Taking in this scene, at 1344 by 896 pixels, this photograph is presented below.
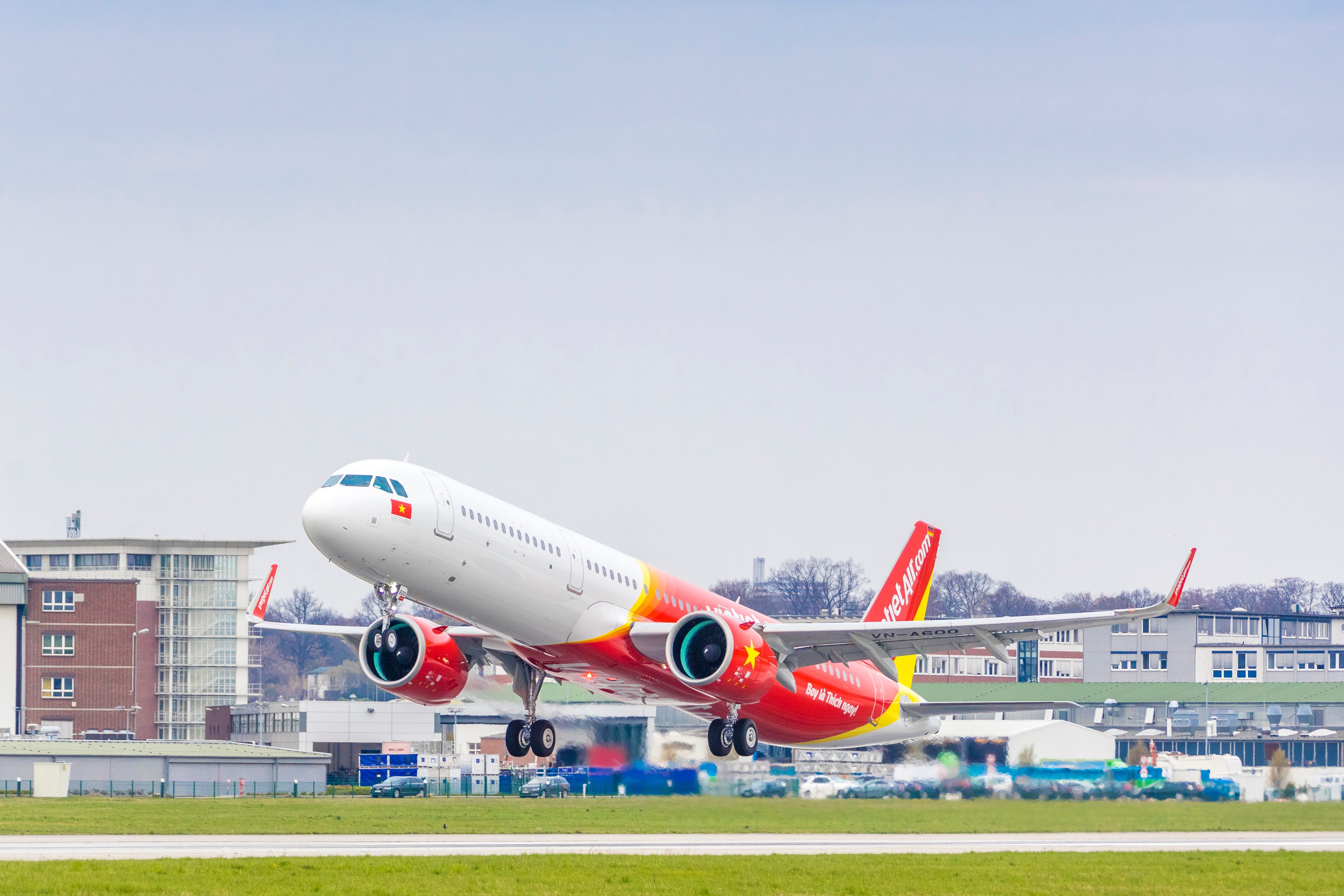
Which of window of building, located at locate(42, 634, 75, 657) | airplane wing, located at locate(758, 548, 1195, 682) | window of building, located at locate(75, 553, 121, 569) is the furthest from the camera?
window of building, located at locate(75, 553, 121, 569)

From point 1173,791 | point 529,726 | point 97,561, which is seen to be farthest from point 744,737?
point 97,561

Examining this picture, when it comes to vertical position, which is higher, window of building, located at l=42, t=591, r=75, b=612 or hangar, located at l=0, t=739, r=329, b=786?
window of building, located at l=42, t=591, r=75, b=612

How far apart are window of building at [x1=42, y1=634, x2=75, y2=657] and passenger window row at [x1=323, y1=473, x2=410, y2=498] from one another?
331 feet

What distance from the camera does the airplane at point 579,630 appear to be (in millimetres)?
39500

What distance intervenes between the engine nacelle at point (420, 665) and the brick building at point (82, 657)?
86.9 meters

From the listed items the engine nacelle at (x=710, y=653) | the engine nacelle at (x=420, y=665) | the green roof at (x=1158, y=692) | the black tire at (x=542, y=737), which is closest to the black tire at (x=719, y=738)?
the engine nacelle at (x=710, y=653)

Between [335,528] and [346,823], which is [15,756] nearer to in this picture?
[346,823]

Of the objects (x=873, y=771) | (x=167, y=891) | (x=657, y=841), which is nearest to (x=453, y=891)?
(x=167, y=891)

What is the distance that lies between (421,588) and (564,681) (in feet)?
36.3

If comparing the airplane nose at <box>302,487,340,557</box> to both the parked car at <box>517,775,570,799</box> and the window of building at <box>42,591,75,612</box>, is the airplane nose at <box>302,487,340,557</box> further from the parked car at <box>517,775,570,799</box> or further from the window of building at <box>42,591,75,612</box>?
the window of building at <box>42,591,75,612</box>

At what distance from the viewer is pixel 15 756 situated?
97000mm

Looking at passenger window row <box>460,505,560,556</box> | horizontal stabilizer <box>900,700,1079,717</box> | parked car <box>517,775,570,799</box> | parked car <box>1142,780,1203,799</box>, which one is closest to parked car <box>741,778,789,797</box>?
horizontal stabilizer <box>900,700,1079,717</box>

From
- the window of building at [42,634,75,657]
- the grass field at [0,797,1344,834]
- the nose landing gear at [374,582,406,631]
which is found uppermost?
the nose landing gear at [374,582,406,631]

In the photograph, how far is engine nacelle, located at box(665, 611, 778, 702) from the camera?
46.1 meters
